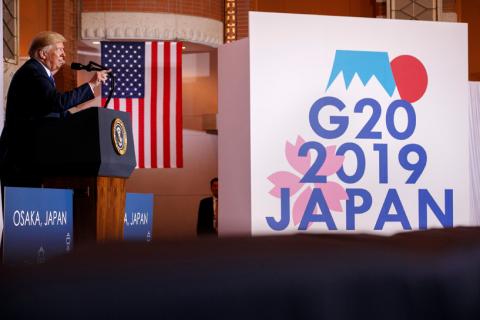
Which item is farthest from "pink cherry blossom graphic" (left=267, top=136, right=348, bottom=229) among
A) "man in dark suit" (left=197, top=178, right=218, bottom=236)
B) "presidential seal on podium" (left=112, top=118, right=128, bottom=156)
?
"man in dark suit" (left=197, top=178, right=218, bottom=236)

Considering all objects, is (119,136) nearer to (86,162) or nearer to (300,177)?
(86,162)

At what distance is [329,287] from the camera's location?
488 millimetres

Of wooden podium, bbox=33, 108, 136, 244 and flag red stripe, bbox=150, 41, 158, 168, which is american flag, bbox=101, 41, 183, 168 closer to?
flag red stripe, bbox=150, 41, 158, 168

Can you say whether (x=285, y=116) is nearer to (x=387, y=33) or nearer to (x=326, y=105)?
(x=326, y=105)

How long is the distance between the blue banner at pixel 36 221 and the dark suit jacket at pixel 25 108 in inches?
9.1

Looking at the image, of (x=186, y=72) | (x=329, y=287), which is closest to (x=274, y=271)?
(x=329, y=287)

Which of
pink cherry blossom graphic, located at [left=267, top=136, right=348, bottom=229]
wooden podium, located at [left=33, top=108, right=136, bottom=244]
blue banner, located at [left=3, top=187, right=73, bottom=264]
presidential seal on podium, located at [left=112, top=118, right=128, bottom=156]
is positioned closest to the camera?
blue banner, located at [left=3, top=187, right=73, bottom=264]

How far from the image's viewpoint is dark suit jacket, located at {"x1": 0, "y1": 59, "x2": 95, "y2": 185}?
314 cm

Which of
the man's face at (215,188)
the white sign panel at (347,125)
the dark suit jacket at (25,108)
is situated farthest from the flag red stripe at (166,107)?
the dark suit jacket at (25,108)

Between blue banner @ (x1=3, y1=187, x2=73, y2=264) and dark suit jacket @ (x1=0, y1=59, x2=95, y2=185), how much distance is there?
0.23 metres

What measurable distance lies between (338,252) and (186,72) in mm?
10837

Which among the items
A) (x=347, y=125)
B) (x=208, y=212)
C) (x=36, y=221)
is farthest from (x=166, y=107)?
(x=36, y=221)

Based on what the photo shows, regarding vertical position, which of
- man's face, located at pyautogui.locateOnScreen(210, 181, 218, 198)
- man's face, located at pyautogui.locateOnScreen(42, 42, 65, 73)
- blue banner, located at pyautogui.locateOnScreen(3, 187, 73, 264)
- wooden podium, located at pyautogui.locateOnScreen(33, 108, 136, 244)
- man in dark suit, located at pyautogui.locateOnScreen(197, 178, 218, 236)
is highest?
man's face, located at pyautogui.locateOnScreen(42, 42, 65, 73)

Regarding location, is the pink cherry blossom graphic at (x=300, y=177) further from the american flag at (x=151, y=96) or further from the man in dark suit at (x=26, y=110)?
the american flag at (x=151, y=96)
